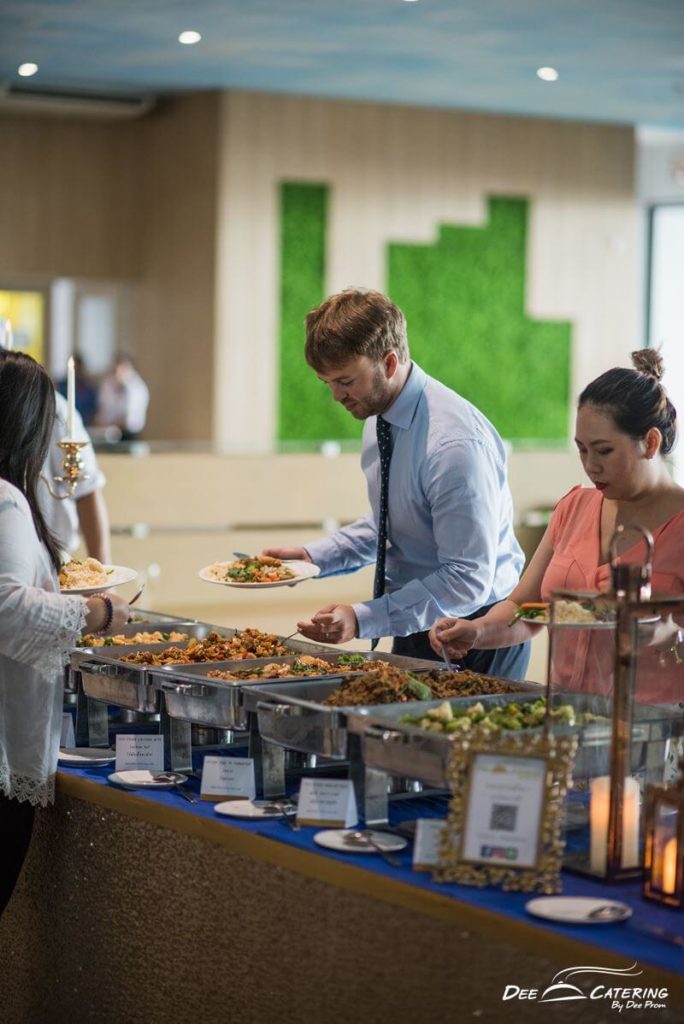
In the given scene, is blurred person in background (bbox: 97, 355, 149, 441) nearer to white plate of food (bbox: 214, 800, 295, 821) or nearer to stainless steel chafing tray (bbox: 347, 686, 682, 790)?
white plate of food (bbox: 214, 800, 295, 821)

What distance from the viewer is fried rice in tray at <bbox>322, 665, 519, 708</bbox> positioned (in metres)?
2.22

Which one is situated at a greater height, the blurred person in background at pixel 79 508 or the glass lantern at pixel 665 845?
the blurred person in background at pixel 79 508

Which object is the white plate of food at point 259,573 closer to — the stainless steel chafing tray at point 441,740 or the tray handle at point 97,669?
the tray handle at point 97,669

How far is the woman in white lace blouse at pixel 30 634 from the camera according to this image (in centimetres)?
231

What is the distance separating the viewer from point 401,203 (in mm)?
11578

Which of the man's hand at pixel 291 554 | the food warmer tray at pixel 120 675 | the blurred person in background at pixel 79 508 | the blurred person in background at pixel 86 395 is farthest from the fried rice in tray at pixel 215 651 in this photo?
the blurred person in background at pixel 86 395

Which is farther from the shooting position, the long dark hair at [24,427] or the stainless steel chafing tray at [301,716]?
the long dark hair at [24,427]

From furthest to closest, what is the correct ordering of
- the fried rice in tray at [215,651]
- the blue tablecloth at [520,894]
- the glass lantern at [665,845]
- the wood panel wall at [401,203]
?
the wood panel wall at [401,203] → the fried rice in tray at [215,651] → the glass lantern at [665,845] → the blue tablecloth at [520,894]

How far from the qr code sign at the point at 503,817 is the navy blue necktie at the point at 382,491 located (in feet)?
3.87

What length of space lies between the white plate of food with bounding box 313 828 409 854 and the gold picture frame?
15 centimetres


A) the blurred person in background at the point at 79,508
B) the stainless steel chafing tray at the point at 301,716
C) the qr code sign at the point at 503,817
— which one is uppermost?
the blurred person in background at the point at 79,508

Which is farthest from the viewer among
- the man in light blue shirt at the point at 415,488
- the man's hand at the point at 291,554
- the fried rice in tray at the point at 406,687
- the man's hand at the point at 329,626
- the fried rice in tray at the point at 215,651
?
the man's hand at the point at 291,554

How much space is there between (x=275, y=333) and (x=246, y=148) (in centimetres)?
136

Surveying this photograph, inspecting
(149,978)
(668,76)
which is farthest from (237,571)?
(668,76)
